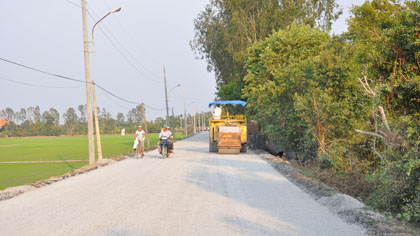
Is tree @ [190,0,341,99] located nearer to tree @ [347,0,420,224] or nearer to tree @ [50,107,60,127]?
tree @ [347,0,420,224]

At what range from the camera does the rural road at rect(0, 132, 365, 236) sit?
6414mm

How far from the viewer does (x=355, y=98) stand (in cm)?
1789

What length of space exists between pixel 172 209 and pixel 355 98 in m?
12.7

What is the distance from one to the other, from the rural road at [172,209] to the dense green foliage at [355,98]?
82.1 inches

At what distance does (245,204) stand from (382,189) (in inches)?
139

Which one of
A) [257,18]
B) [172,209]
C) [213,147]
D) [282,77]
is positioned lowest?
[172,209]

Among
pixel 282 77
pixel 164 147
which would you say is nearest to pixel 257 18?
pixel 282 77

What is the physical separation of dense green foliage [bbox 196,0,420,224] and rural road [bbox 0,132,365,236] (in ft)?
6.84

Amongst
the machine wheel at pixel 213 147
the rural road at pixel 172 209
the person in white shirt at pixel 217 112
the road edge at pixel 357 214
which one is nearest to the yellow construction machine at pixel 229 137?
the machine wheel at pixel 213 147

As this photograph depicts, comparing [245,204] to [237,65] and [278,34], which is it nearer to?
[278,34]

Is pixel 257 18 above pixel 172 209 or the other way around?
above

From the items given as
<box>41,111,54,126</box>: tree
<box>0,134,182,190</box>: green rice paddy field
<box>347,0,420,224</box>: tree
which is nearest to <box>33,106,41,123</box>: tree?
<box>41,111,54,126</box>: tree

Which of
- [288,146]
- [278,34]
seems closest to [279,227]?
[288,146]

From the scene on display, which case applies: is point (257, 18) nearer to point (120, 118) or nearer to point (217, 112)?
point (217, 112)
